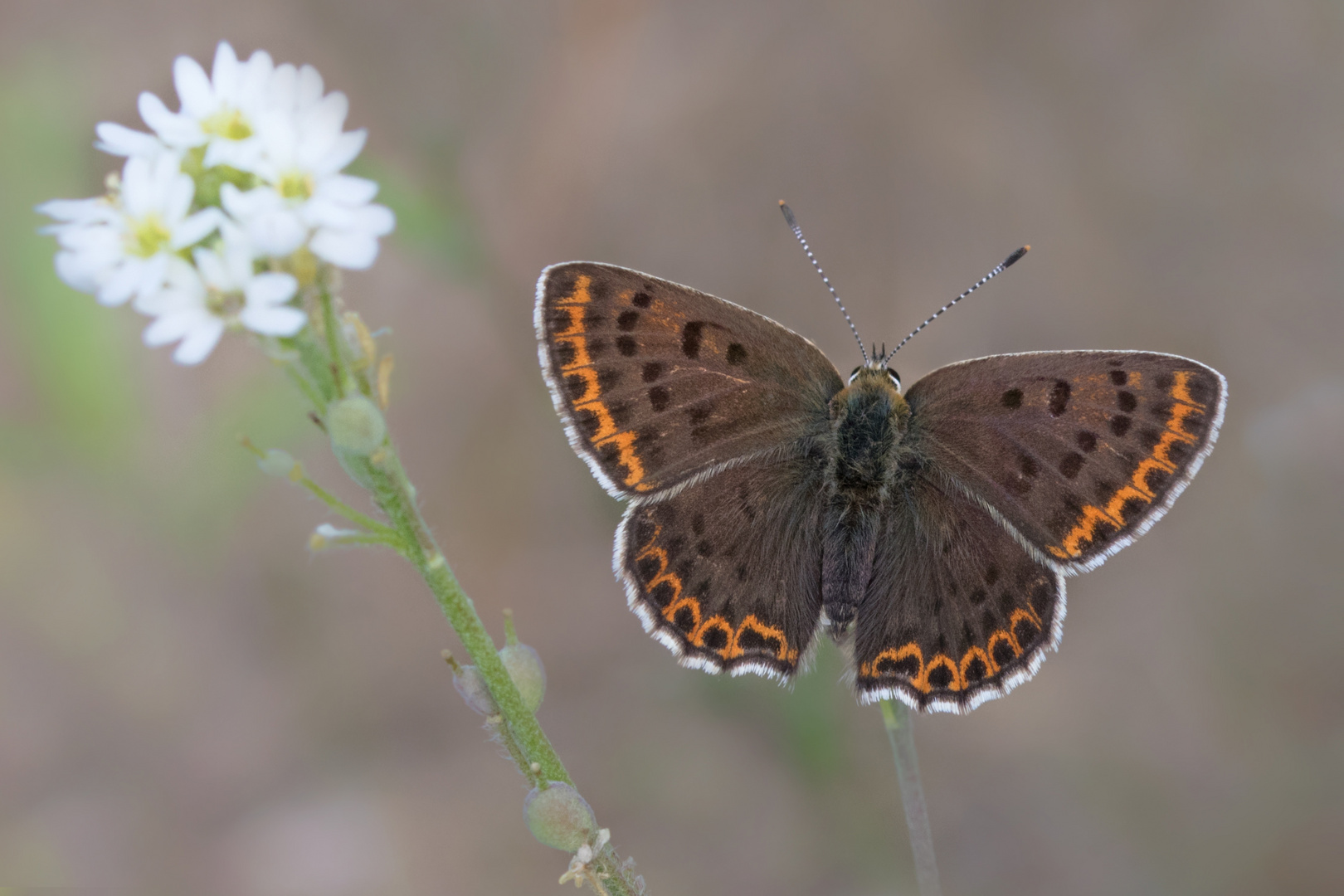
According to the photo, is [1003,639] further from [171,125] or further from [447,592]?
[171,125]

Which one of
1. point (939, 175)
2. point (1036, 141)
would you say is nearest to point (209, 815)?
point (939, 175)

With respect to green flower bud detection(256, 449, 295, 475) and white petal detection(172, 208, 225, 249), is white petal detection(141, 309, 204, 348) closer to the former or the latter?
white petal detection(172, 208, 225, 249)

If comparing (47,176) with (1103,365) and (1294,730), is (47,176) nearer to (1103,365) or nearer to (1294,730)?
(1103,365)

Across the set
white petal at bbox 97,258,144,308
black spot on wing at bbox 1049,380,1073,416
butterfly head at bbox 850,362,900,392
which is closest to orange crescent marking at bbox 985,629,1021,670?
black spot on wing at bbox 1049,380,1073,416

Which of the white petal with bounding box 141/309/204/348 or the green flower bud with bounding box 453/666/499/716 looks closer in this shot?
the white petal with bounding box 141/309/204/348

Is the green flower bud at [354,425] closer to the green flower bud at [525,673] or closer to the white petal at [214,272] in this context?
the white petal at [214,272]

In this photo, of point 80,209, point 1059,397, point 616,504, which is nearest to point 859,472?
point 1059,397

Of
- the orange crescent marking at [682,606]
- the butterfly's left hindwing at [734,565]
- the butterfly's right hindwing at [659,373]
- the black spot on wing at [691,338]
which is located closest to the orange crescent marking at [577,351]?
the butterfly's right hindwing at [659,373]
